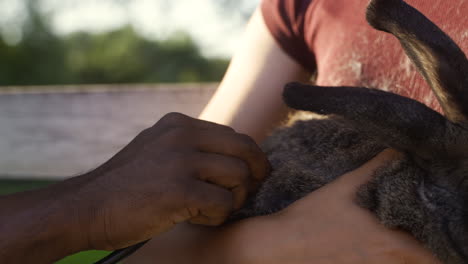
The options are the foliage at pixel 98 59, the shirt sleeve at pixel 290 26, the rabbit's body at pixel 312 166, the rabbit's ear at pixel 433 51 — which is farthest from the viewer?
the foliage at pixel 98 59

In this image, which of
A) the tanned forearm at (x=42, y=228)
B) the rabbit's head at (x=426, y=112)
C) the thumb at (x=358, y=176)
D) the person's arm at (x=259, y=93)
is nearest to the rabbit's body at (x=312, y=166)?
the thumb at (x=358, y=176)

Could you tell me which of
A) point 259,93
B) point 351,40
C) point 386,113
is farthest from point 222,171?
point 259,93

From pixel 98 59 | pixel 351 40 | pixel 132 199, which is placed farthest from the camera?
pixel 98 59

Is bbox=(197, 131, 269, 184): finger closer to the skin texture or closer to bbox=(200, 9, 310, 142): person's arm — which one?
the skin texture

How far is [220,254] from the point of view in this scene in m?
1.01

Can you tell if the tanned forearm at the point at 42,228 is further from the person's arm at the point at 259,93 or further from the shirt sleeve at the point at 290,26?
the shirt sleeve at the point at 290,26

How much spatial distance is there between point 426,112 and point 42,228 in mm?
640

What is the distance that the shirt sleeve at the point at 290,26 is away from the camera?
4.91 ft

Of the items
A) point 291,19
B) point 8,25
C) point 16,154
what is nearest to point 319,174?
point 291,19

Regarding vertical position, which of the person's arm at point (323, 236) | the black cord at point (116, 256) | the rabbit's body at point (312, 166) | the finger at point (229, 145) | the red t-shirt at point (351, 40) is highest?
the red t-shirt at point (351, 40)

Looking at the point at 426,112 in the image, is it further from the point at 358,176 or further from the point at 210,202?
the point at 210,202

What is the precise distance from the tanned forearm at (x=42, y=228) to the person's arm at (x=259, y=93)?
0.69 m

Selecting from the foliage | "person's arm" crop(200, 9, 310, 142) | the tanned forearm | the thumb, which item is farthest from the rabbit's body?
the foliage

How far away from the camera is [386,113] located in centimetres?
85
